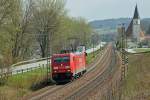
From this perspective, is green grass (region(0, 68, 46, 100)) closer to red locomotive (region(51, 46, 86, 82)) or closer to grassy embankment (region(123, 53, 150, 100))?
red locomotive (region(51, 46, 86, 82))

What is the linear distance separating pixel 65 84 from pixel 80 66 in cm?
A: 854

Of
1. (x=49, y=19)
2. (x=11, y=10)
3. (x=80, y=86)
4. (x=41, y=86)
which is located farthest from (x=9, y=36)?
(x=49, y=19)

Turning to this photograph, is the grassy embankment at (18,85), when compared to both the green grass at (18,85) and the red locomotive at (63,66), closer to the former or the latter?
the green grass at (18,85)

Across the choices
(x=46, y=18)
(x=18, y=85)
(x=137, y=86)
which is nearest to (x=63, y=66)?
(x=18, y=85)

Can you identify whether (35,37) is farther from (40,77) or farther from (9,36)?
(40,77)

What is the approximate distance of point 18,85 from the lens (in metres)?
45.9

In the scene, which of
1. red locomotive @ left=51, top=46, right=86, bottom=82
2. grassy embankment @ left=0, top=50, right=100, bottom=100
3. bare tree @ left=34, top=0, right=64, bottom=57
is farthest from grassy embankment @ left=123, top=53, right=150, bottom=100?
bare tree @ left=34, top=0, right=64, bottom=57

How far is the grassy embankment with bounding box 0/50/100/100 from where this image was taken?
3897 centimetres

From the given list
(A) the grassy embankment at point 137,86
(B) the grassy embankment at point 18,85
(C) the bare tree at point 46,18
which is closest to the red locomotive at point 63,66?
(B) the grassy embankment at point 18,85

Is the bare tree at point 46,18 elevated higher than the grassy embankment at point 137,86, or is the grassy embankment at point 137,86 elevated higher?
the bare tree at point 46,18

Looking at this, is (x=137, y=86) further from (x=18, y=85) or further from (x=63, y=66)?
(x=18, y=85)

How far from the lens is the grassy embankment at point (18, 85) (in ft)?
128

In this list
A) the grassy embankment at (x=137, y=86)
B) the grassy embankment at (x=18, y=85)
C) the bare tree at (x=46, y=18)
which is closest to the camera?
the grassy embankment at (x=137, y=86)

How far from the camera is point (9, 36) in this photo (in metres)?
61.8
